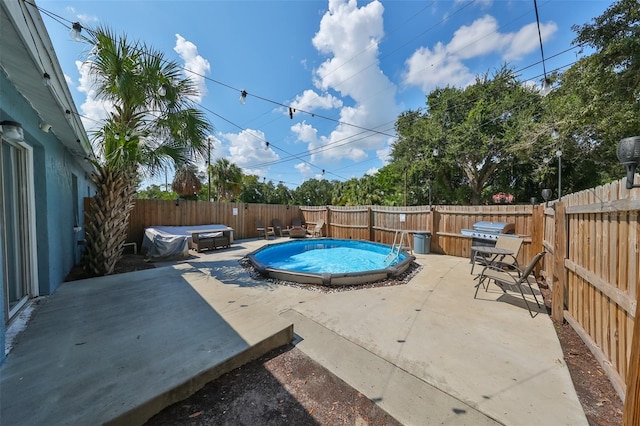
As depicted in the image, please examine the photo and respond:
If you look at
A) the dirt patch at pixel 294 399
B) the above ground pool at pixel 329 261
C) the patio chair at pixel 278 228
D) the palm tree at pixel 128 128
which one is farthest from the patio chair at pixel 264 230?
the dirt patch at pixel 294 399

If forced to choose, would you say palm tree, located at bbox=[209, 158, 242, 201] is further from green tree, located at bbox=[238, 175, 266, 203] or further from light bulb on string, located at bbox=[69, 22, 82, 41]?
light bulb on string, located at bbox=[69, 22, 82, 41]

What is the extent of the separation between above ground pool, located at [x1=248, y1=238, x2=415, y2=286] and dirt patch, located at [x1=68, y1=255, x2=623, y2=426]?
2.51 meters

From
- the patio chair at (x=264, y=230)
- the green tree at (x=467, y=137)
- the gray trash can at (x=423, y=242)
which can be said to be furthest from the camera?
the green tree at (x=467, y=137)

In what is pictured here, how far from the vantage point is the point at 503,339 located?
2.78 metres

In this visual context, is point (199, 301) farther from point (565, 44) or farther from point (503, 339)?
point (565, 44)

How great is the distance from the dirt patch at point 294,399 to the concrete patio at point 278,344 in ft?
0.27

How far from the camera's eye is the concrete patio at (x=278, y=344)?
1.67 m

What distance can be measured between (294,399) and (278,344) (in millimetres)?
732

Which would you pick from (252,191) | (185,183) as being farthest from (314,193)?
(185,183)

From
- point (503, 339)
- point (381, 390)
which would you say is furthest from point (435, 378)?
point (503, 339)

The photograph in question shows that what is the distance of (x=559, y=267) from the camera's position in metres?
3.26

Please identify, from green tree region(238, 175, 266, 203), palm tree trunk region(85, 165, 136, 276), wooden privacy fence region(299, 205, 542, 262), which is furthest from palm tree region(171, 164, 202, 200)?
palm tree trunk region(85, 165, 136, 276)

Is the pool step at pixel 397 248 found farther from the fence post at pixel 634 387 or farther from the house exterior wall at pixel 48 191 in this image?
the house exterior wall at pixel 48 191

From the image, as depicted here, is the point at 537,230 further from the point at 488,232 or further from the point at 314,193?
the point at 314,193
